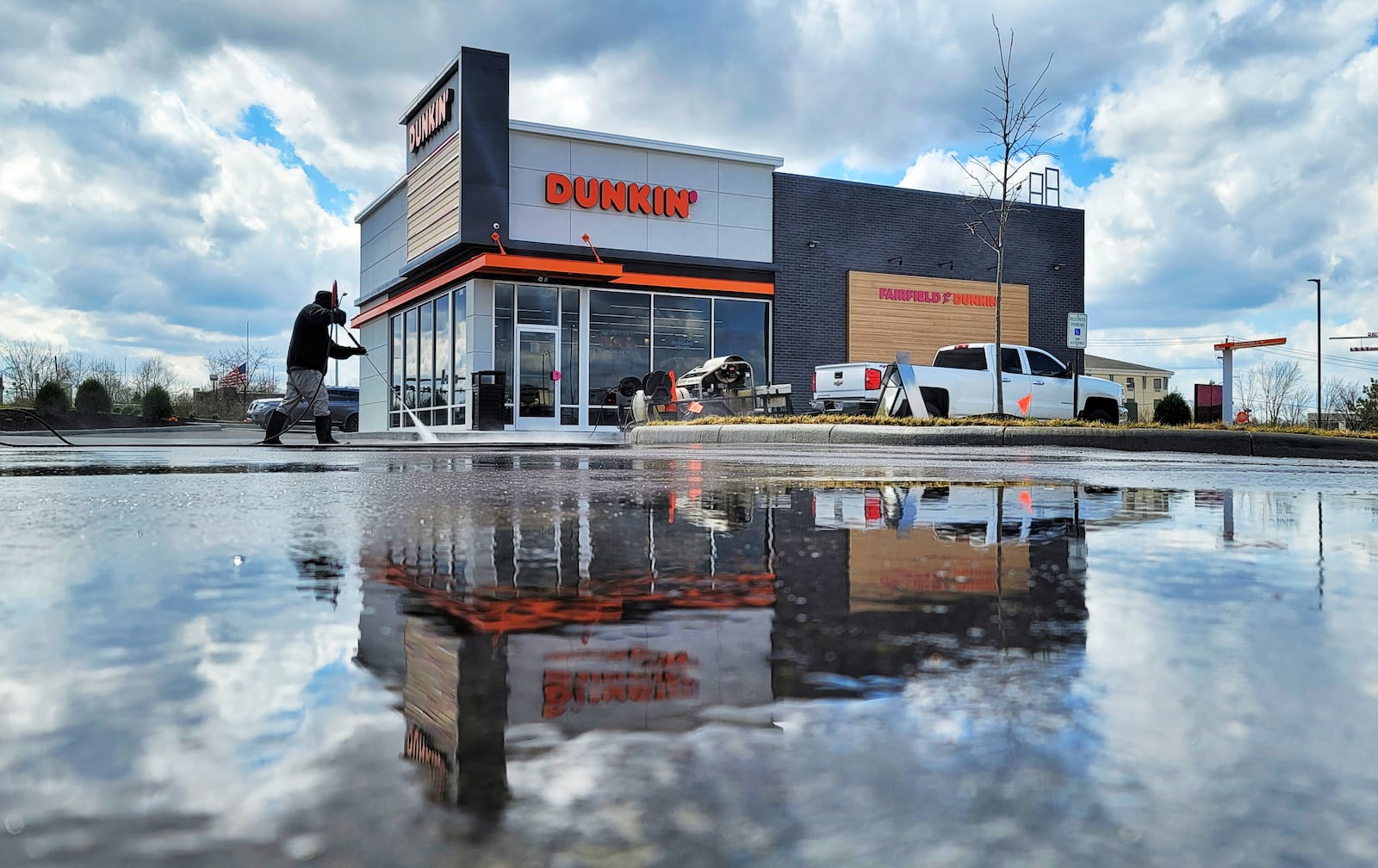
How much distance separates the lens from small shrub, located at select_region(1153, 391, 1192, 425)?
2230cm

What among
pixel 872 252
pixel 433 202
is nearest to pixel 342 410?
pixel 433 202

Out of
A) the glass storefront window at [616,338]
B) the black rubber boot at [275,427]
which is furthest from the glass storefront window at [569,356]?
the black rubber boot at [275,427]

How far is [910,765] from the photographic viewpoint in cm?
96

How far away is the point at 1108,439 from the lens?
13.5 meters

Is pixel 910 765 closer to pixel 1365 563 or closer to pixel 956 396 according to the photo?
pixel 1365 563

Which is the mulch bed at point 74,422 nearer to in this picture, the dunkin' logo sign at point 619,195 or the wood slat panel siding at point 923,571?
the dunkin' logo sign at point 619,195

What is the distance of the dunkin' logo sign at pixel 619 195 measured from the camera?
26719mm

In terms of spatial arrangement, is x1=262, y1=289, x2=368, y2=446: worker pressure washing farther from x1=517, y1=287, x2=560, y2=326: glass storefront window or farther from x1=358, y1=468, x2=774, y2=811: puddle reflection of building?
x1=358, y1=468, x2=774, y2=811: puddle reflection of building

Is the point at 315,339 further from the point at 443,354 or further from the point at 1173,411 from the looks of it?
the point at 1173,411

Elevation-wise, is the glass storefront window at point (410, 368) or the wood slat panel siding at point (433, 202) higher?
the wood slat panel siding at point (433, 202)

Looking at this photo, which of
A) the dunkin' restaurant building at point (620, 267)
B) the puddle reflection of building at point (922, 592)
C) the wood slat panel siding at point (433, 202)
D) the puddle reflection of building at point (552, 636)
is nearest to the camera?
the puddle reflection of building at point (552, 636)

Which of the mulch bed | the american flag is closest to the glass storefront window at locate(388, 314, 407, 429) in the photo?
the mulch bed

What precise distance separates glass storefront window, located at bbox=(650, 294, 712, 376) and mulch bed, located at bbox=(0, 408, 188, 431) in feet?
55.6

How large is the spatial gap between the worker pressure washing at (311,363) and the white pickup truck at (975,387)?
9.12m
